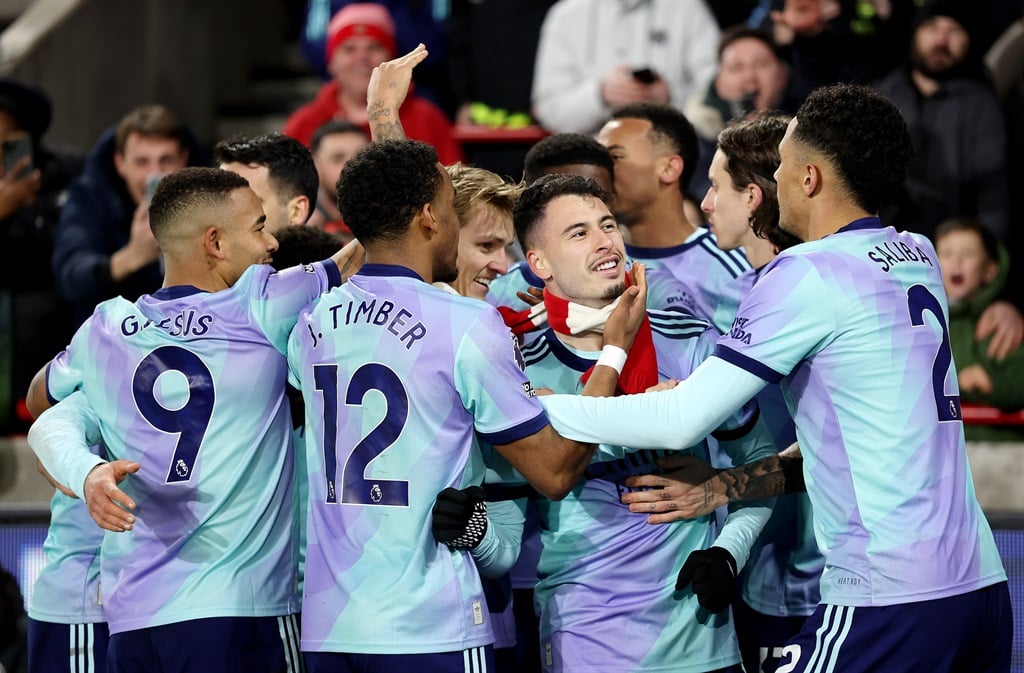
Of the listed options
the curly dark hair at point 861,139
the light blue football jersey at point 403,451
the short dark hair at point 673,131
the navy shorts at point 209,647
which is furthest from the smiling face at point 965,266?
the navy shorts at point 209,647

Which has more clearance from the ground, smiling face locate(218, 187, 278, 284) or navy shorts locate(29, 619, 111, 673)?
smiling face locate(218, 187, 278, 284)

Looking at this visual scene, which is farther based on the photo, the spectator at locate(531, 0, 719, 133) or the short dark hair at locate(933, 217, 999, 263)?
the spectator at locate(531, 0, 719, 133)

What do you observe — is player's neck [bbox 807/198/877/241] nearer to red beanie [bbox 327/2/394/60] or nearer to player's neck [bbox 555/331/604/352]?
player's neck [bbox 555/331/604/352]

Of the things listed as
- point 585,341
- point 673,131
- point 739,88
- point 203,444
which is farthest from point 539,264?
point 739,88

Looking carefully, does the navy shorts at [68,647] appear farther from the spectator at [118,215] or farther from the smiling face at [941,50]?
the smiling face at [941,50]

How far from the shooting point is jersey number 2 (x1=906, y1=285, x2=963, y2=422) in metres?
3.78

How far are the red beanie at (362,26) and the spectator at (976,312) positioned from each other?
11.7 ft

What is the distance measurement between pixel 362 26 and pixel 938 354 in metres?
5.79

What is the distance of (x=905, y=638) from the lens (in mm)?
3654

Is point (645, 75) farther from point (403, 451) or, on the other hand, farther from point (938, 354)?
point (403, 451)

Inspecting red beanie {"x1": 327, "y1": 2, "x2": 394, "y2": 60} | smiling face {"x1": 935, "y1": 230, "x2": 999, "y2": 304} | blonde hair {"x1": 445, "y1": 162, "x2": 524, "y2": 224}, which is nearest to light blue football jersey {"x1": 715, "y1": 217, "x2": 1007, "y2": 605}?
blonde hair {"x1": 445, "y1": 162, "x2": 524, "y2": 224}

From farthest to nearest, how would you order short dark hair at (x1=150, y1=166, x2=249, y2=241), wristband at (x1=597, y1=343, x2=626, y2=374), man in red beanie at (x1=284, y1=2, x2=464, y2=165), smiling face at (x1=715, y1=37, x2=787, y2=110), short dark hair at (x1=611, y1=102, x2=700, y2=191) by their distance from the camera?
man in red beanie at (x1=284, y1=2, x2=464, y2=165)
smiling face at (x1=715, y1=37, x2=787, y2=110)
short dark hair at (x1=611, y1=102, x2=700, y2=191)
short dark hair at (x1=150, y1=166, x2=249, y2=241)
wristband at (x1=597, y1=343, x2=626, y2=374)

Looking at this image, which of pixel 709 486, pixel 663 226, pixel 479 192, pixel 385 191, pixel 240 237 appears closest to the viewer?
pixel 385 191

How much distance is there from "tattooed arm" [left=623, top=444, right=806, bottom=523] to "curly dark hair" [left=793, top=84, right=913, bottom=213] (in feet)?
2.84
